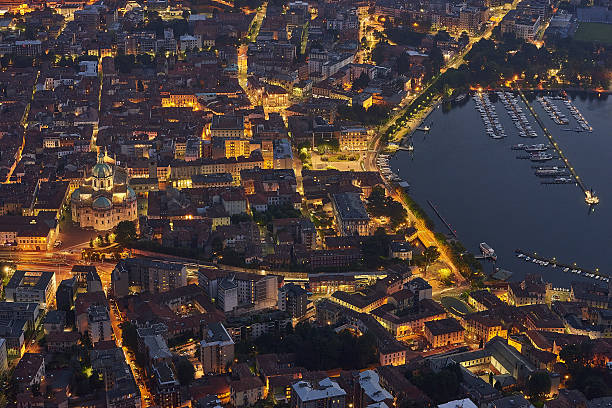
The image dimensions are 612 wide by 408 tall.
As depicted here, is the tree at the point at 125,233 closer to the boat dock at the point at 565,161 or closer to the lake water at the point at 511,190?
the lake water at the point at 511,190

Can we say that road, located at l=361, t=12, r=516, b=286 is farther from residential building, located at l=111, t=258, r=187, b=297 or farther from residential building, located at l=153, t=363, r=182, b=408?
residential building, located at l=153, t=363, r=182, b=408

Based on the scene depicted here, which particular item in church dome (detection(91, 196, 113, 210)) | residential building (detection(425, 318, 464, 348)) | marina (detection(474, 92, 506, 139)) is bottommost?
residential building (detection(425, 318, 464, 348))

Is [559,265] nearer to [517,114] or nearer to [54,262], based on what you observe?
[54,262]

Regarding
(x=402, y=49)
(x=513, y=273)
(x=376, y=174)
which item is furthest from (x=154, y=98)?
(x=513, y=273)

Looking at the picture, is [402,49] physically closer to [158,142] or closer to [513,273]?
[158,142]

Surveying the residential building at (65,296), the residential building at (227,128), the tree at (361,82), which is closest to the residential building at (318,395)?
the residential building at (65,296)

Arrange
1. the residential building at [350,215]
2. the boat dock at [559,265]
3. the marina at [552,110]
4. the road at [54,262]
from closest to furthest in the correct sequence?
the road at [54,262], the boat dock at [559,265], the residential building at [350,215], the marina at [552,110]

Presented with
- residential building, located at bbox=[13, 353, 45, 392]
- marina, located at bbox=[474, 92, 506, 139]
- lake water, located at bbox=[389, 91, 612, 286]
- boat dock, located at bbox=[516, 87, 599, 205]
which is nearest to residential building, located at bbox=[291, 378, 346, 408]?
residential building, located at bbox=[13, 353, 45, 392]
